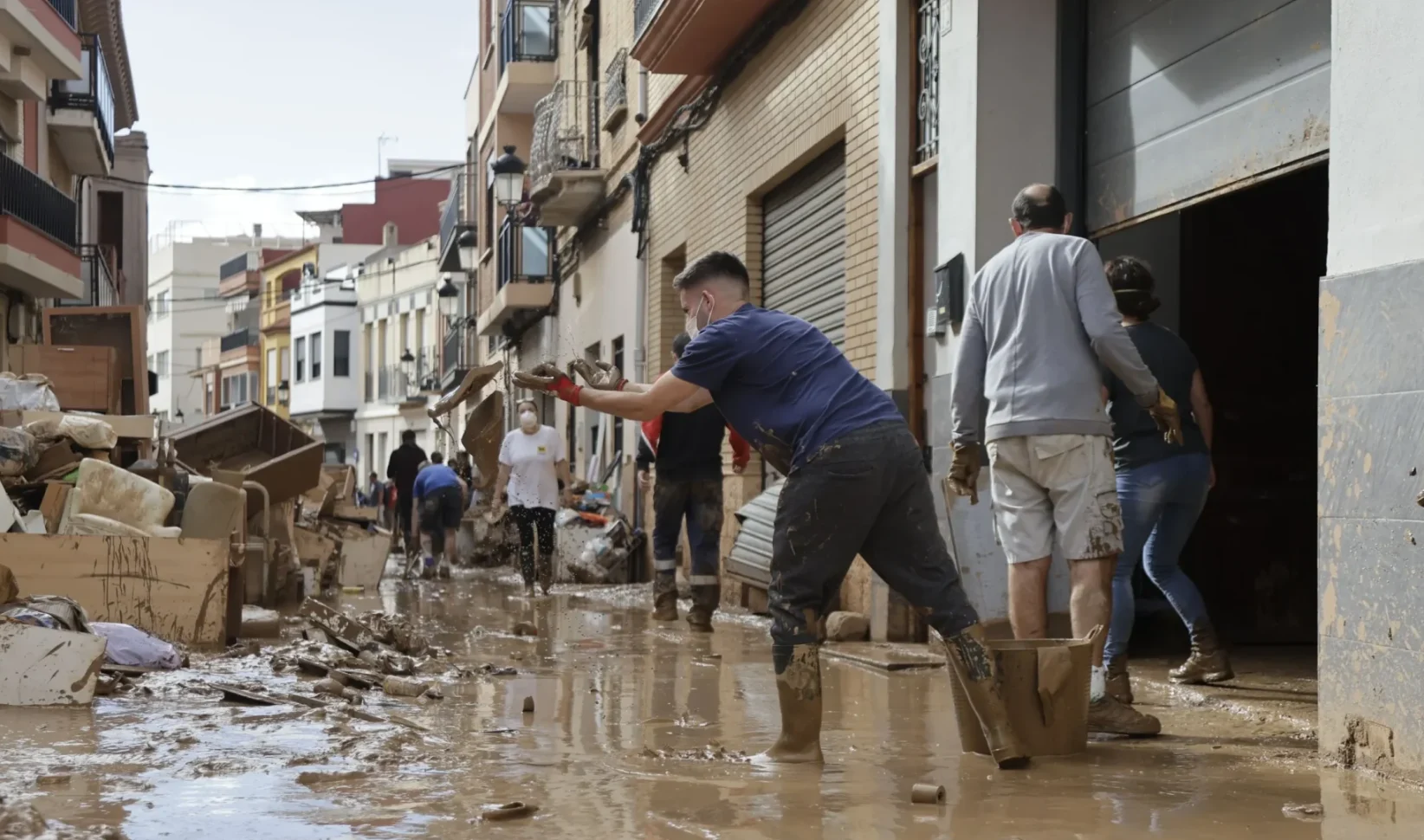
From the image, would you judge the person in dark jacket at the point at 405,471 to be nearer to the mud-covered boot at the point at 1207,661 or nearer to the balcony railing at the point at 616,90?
the balcony railing at the point at 616,90

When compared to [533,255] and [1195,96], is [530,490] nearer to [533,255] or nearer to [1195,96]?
[1195,96]

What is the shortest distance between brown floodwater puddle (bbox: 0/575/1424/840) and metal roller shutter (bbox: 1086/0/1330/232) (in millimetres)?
2125

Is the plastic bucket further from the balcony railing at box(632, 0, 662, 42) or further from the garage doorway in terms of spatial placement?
the balcony railing at box(632, 0, 662, 42)

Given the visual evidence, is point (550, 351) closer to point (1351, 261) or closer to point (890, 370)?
point (890, 370)

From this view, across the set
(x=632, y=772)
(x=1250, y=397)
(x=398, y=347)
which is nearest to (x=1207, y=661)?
(x=1250, y=397)

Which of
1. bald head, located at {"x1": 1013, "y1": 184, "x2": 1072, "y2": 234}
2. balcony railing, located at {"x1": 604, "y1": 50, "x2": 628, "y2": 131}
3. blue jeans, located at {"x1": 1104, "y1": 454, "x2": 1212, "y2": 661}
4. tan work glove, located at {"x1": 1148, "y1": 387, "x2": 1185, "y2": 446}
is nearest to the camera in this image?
tan work glove, located at {"x1": 1148, "y1": 387, "x2": 1185, "y2": 446}

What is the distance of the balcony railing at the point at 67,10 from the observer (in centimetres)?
2392

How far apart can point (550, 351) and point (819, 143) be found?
14.7 metres

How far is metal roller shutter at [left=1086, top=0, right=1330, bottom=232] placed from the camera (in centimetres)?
613

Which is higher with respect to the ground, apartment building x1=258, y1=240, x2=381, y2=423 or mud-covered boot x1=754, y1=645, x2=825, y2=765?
apartment building x1=258, y1=240, x2=381, y2=423

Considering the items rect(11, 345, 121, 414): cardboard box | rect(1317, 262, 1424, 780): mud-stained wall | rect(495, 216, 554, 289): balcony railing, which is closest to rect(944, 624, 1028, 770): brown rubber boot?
rect(1317, 262, 1424, 780): mud-stained wall

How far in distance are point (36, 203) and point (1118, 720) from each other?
70.2ft

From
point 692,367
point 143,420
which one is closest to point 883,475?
point 692,367

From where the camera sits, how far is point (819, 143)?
455 inches
